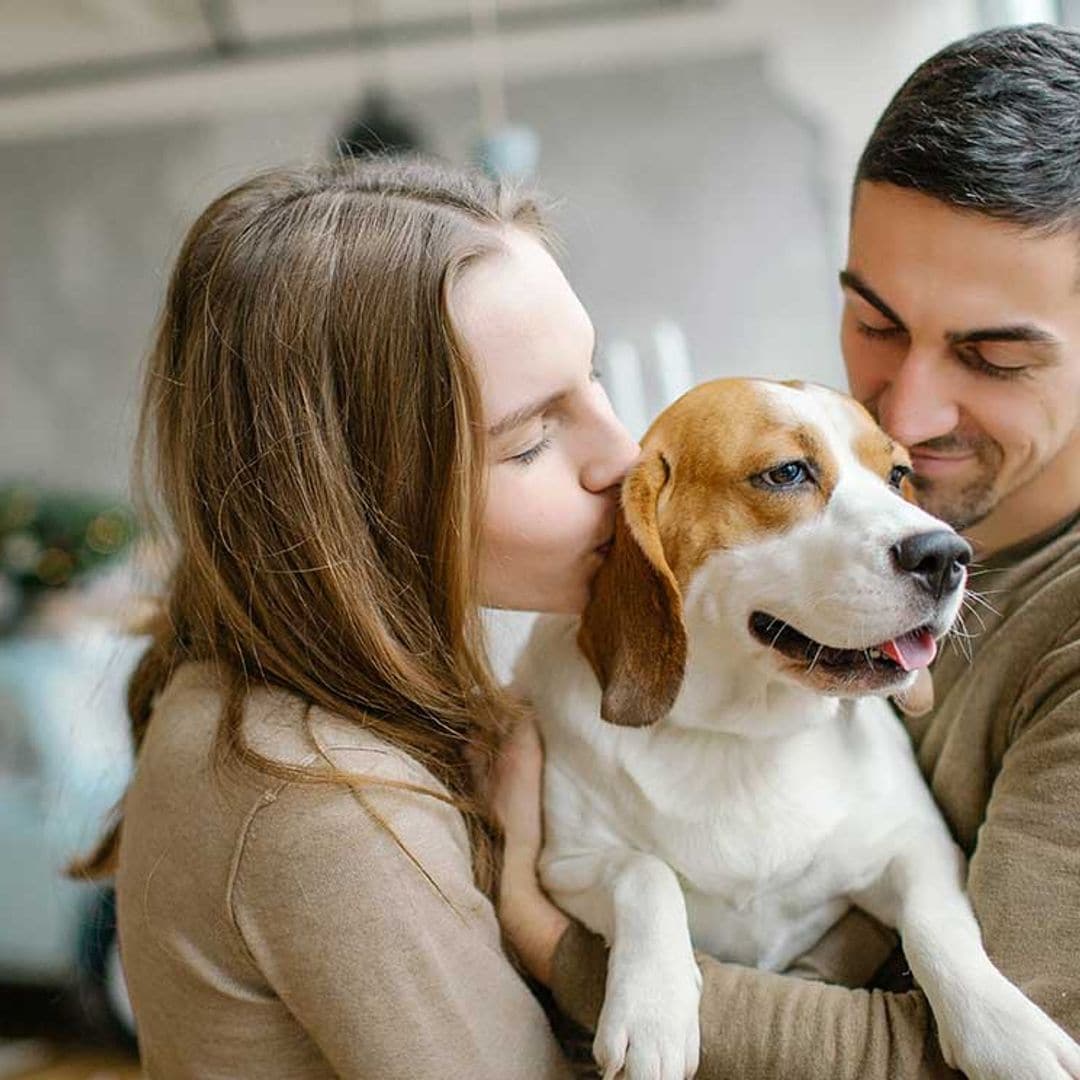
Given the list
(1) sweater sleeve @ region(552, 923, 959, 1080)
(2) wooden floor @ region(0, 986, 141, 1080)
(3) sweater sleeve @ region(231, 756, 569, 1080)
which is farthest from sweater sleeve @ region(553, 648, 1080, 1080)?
(2) wooden floor @ region(0, 986, 141, 1080)

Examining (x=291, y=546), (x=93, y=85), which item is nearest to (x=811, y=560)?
(x=291, y=546)

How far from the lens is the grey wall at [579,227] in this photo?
11.7 ft

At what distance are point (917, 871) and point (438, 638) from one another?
48 cm

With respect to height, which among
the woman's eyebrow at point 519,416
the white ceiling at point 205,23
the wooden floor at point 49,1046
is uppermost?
the white ceiling at point 205,23

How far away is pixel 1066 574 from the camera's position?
44.9 inches

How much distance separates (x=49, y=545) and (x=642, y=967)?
3.26 metres

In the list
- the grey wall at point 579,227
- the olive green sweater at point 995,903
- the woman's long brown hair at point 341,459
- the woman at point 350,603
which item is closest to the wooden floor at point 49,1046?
the grey wall at point 579,227

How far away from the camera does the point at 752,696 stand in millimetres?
1200

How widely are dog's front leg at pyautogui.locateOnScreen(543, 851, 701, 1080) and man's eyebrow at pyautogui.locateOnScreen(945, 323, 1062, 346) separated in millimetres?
569

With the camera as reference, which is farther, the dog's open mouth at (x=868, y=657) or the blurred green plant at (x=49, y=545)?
the blurred green plant at (x=49, y=545)

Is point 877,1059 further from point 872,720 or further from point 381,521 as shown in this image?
point 381,521

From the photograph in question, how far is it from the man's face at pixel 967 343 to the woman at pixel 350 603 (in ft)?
0.97

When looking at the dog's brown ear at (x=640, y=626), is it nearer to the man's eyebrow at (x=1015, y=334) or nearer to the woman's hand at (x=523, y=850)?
the woman's hand at (x=523, y=850)

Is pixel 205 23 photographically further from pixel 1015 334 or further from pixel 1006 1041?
pixel 1006 1041
